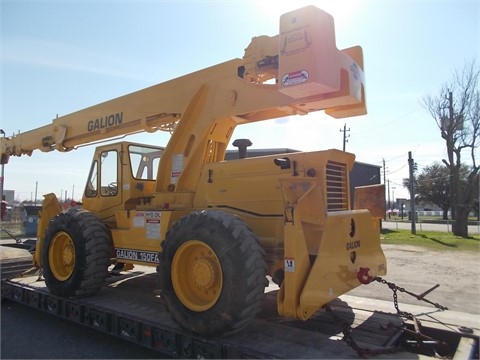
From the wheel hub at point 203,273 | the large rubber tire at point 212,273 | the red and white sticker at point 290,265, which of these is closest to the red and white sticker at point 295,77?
the large rubber tire at point 212,273

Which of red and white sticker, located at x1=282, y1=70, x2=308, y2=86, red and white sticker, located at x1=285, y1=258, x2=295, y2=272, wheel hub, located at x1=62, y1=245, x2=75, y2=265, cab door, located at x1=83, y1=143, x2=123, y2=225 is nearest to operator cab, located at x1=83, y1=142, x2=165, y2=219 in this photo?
cab door, located at x1=83, y1=143, x2=123, y2=225

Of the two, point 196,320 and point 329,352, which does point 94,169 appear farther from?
point 329,352

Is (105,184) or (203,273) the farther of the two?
(105,184)

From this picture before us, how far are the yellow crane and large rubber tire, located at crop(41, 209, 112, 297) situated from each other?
0.06ft

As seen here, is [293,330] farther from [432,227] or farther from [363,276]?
[432,227]

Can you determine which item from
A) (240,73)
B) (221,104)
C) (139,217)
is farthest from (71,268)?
(240,73)

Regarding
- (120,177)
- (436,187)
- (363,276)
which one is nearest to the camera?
(363,276)

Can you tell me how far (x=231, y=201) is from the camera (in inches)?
212

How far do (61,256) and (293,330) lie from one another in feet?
13.8

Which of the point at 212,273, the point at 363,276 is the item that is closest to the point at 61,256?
the point at 212,273

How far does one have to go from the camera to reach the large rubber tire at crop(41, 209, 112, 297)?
20.1 ft

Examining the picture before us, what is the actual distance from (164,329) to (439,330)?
3.19 metres

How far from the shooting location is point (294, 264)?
4160mm

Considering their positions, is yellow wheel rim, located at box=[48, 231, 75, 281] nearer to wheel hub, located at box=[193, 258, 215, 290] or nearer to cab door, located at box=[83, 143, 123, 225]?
cab door, located at box=[83, 143, 123, 225]
